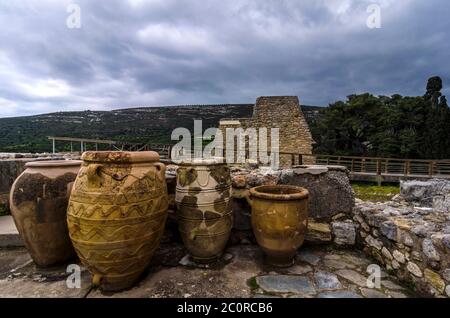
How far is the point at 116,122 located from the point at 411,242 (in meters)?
19.3

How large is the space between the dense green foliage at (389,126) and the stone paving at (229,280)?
1728cm

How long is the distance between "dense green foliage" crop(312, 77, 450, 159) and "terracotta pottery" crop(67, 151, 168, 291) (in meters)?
18.6

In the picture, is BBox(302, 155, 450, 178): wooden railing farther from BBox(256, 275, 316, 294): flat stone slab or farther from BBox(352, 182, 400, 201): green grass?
BBox(256, 275, 316, 294): flat stone slab

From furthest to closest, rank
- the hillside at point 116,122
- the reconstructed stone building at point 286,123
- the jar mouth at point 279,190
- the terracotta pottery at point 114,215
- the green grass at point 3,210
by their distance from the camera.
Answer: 1. the hillside at point 116,122
2. the reconstructed stone building at point 286,123
3. the green grass at point 3,210
4. the jar mouth at point 279,190
5. the terracotta pottery at point 114,215

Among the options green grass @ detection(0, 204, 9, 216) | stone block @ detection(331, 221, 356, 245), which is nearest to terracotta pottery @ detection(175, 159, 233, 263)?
stone block @ detection(331, 221, 356, 245)

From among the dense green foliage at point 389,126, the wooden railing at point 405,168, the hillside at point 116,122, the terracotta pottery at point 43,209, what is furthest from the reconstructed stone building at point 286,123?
the terracotta pottery at point 43,209

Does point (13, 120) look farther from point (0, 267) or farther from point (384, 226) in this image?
point (384, 226)

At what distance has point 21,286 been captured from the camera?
1684 millimetres

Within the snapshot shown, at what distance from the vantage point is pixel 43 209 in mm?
1784

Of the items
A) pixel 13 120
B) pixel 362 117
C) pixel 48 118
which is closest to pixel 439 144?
pixel 362 117

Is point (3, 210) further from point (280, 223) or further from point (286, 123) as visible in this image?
point (286, 123)

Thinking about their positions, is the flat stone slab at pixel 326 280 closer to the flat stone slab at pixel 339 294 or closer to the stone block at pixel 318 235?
the flat stone slab at pixel 339 294

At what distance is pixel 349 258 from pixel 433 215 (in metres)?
0.77

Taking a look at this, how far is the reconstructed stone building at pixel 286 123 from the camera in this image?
462 inches
